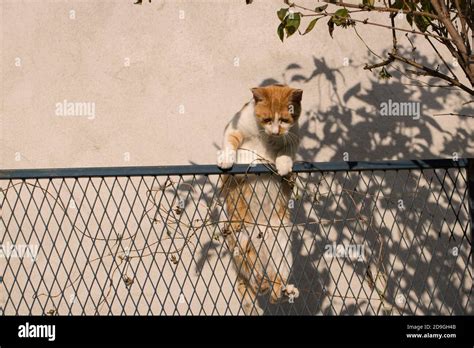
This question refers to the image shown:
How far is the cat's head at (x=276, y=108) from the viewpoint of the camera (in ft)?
12.1

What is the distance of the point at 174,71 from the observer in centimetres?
457

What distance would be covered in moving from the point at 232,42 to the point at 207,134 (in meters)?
0.54

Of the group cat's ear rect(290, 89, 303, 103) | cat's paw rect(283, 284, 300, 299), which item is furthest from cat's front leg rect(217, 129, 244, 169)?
cat's paw rect(283, 284, 300, 299)

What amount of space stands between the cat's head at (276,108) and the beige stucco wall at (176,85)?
0.78 m

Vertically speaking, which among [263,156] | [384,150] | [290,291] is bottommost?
[290,291]

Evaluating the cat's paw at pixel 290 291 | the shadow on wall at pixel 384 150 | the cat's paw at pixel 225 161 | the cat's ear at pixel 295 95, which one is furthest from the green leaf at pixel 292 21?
the shadow on wall at pixel 384 150

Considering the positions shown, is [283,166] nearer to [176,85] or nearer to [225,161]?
[225,161]

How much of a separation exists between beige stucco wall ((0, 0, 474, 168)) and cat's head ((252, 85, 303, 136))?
782 mm

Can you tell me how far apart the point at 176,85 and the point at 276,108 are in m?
1.04

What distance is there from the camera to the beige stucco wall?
14.8 ft

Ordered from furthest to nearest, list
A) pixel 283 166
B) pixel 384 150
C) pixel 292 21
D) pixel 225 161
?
1. pixel 384 150
2. pixel 283 166
3. pixel 225 161
4. pixel 292 21

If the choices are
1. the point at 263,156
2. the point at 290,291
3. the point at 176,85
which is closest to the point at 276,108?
the point at 263,156

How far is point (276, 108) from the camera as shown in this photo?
12.1ft
